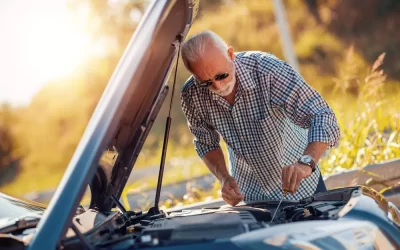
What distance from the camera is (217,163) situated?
14.0ft

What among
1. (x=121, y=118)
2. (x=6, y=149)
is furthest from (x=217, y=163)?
(x=6, y=149)

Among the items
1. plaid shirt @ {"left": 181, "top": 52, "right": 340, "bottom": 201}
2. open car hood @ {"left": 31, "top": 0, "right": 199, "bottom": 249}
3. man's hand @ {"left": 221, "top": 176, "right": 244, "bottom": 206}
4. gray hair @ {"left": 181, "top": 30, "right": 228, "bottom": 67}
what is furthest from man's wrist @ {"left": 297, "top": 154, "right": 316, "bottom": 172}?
open car hood @ {"left": 31, "top": 0, "right": 199, "bottom": 249}

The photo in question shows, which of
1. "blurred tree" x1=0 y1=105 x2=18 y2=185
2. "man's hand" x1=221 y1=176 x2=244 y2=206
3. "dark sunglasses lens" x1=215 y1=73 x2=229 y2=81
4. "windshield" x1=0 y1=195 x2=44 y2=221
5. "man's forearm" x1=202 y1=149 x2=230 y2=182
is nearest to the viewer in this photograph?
"windshield" x1=0 y1=195 x2=44 y2=221

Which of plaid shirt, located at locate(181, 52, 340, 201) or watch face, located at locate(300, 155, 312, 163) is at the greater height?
plaid shirt, located at locate(181, 52, 340, 201)

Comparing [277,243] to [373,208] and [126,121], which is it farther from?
[126,121]

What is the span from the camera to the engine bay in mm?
2617

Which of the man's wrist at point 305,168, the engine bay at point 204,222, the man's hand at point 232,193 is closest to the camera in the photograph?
the engine bay at point 204,222

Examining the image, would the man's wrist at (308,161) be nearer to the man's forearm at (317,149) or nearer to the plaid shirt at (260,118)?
the man's forearm at (317,149)

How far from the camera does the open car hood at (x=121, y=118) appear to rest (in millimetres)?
2361

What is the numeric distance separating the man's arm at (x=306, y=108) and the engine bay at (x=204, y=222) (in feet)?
0.71

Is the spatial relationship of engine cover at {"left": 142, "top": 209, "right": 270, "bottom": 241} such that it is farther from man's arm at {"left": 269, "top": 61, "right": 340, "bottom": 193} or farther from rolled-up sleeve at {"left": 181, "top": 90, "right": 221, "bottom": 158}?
rolled-up sleeve at {"left": 181, "top": 90, "right": 221, "bottom": 158}

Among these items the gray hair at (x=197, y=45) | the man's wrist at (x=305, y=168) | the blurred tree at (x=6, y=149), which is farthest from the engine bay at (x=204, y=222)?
the blurred tree at (x=6, y=149)

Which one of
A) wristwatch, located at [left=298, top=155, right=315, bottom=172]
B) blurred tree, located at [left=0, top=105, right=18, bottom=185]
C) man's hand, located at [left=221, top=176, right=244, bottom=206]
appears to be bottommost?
man's hand, located at [left=221, top=176, right=244, bottom=206]

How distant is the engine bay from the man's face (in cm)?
63
